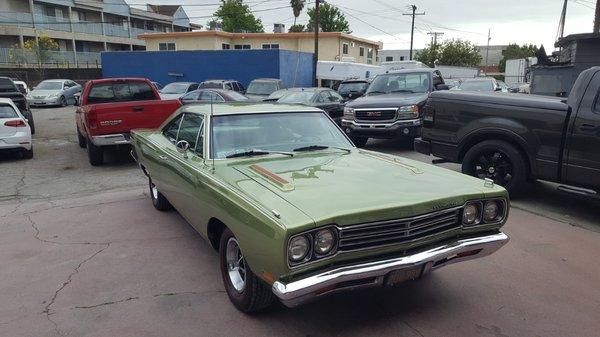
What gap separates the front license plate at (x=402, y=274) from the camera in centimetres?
313

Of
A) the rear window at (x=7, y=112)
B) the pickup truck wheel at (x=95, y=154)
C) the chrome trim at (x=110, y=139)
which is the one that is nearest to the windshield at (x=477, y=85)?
the chrome trim at (x=110, y=139)

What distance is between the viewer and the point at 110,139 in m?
9.25

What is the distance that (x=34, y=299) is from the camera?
13.0 ft

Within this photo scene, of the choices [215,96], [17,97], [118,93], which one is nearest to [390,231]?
[118,93]

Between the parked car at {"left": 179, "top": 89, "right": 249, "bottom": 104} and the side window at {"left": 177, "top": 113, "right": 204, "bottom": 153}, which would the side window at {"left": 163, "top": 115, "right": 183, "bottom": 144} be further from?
the parked car at {"left": 179, "top": 89, "right": 249, "bottom": 104}

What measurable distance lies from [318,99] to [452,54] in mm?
53427

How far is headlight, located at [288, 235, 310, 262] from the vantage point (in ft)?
9.51

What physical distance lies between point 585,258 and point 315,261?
3.36 m

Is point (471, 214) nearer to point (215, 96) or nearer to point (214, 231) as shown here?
point (214, 231)

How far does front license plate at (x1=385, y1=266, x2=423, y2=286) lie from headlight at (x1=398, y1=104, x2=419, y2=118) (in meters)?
7.70

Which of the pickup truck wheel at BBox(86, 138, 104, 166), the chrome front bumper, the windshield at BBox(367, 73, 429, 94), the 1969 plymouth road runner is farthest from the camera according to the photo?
the windshield at BBox(367, 73, 429, 94)

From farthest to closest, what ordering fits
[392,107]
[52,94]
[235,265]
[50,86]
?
[50,86] → [52,94] → [392,107] → [235,265]

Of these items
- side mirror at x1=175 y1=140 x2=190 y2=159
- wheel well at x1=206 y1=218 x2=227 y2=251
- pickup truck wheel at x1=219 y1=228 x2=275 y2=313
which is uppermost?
side mirror at x1=175 y1=140 x2=190 y2=159

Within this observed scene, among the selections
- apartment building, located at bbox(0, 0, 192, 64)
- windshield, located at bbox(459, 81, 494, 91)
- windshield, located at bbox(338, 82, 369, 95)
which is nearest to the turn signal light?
windshield, located at bbox(338, 82, 369, 95)
